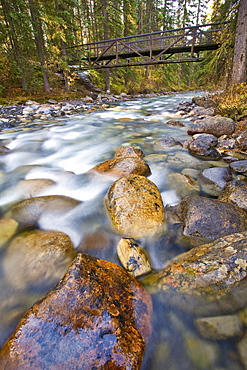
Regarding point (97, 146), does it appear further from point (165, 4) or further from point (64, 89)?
point (165, 4)

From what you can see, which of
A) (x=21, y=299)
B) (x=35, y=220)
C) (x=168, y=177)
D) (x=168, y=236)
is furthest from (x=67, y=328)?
(x=168, y=177)

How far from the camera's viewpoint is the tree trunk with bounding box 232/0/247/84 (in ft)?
20.7

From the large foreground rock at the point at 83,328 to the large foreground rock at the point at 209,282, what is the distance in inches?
10.0

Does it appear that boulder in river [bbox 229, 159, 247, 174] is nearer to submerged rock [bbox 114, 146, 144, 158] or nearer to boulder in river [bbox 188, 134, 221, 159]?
boulder in river [bbox 188, 134, 221, 159]

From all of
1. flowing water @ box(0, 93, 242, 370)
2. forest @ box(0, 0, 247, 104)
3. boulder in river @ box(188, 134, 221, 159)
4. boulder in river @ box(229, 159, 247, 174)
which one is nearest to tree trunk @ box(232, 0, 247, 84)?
forest @ box(0, 0, 247, 104)

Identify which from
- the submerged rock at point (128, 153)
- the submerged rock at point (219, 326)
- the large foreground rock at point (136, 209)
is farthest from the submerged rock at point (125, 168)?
the submerged rock at point (219, 326)

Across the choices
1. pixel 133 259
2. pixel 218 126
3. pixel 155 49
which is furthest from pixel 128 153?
pixel 155 49

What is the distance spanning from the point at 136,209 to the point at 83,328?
1322 millimetres

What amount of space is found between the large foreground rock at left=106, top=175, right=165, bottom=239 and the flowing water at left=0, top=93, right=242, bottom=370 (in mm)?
151

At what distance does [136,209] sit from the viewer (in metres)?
2.26

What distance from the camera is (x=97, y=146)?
5.79m

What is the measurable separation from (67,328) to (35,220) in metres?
1.65

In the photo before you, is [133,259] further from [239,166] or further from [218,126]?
[218,126]

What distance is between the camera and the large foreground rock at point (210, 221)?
204cm
